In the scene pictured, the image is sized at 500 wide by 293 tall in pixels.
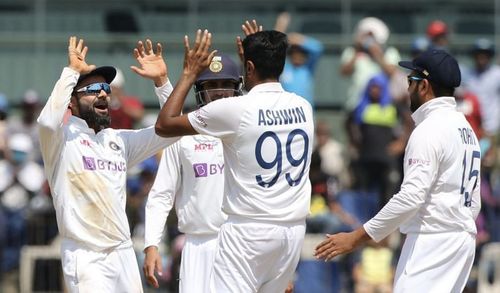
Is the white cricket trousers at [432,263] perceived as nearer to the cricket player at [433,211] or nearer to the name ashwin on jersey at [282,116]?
the cricket player at [433,211]

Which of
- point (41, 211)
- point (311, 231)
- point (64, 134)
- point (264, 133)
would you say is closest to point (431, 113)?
point (264, 133)

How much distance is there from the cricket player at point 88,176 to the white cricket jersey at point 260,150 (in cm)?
88

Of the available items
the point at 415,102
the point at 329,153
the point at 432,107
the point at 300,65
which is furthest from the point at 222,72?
the point at 329,153

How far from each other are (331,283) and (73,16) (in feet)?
19.9

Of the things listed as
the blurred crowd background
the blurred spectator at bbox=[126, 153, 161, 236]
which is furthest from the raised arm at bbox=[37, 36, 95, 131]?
the blurred spectator at bbox=[126, 153, 161, 236]

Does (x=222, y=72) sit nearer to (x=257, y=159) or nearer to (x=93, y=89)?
(x=93, y=89)

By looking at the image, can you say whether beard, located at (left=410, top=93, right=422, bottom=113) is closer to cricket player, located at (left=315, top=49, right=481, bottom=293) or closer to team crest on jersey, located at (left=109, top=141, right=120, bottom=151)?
cricket player, located at (left=315, top=49, right=481, bottom=293)

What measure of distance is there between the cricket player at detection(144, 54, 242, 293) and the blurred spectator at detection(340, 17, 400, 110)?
6.64 m

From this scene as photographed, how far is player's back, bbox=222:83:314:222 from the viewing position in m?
8.53

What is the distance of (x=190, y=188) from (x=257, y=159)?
5.30ft

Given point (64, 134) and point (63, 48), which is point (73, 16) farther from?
point (64, 134)

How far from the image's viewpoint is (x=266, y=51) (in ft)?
28.2

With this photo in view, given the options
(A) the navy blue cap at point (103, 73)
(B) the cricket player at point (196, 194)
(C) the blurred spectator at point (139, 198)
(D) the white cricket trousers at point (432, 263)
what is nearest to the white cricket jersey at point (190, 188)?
(B) the cricket player at point (196, 194)

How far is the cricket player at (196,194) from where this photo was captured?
9.79 m
